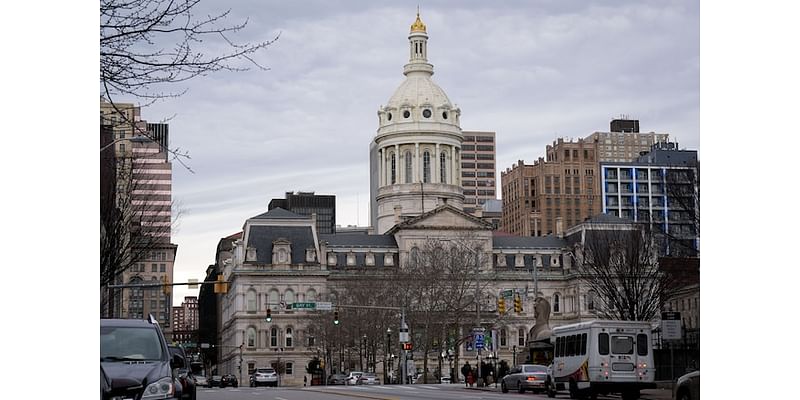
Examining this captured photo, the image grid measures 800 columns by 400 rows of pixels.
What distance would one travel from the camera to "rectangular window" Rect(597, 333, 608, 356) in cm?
3997

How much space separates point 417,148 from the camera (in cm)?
15600

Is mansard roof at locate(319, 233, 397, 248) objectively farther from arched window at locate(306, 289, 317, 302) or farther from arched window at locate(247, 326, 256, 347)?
arched window at locate(247, 326, 256, 347)

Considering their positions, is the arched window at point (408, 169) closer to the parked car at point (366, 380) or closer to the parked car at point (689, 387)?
the parked car at point (366, 380)

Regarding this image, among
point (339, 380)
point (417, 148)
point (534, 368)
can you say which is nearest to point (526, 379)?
point (534, 368)

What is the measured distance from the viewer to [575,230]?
470ft

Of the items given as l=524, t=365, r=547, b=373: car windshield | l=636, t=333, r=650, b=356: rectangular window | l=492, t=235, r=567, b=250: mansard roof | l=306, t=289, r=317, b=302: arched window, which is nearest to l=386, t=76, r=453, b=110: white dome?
l=492, t=235, r=567, b=250: mansard roof

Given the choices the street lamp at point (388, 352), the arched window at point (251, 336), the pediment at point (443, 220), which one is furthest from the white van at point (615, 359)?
the pediment at point (443, 220)

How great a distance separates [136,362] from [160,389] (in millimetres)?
786

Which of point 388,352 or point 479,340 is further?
point 388,352

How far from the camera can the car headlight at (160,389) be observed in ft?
55.4

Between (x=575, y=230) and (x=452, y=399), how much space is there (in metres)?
109

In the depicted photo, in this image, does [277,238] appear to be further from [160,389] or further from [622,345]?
[160,389]

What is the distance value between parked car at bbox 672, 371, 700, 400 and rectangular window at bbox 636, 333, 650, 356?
674 inches

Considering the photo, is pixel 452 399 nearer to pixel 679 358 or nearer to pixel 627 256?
pixel 679 358
